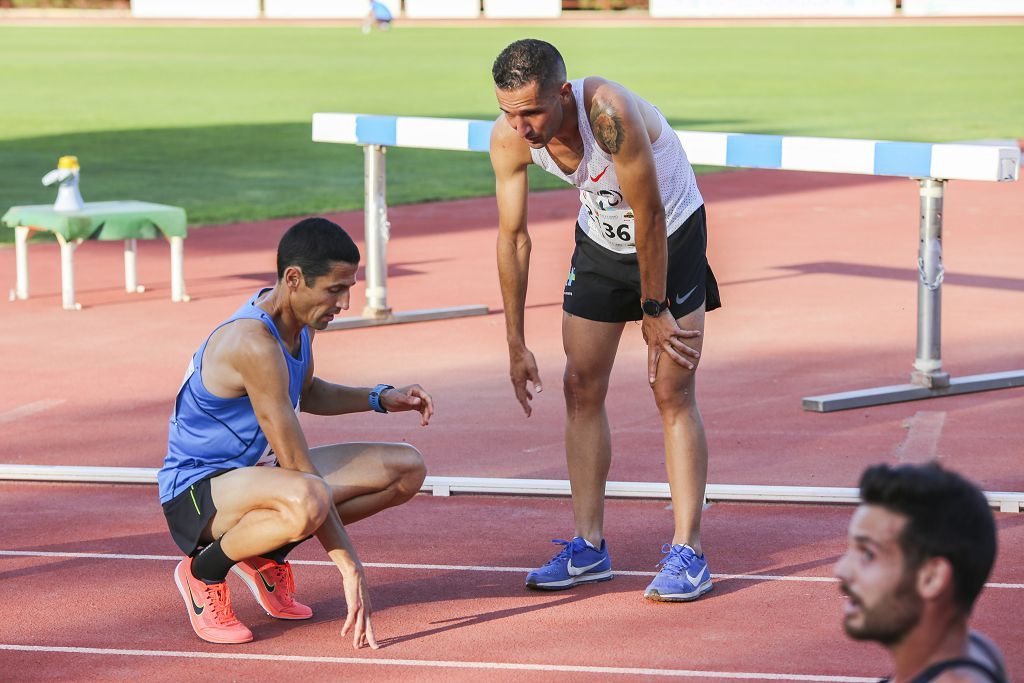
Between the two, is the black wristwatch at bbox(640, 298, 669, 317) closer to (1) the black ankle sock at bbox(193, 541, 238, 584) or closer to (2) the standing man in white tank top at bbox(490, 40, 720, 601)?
(2) the standing man in white tank top at bbox(490, 40, 720, 601)

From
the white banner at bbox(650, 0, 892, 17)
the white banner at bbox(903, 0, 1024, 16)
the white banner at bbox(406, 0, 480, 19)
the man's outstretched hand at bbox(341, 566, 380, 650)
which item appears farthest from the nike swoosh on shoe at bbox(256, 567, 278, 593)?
the white banner at bbox(406, 0, 480, 19)

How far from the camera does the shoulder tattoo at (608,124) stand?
4738 mm

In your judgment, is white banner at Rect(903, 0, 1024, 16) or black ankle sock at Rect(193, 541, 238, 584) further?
white banner at Rect(903, 0, 1024, 16)

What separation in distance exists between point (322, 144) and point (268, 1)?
43.4 metres

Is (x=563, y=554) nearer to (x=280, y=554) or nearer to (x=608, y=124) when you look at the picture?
(x=280, y=554)

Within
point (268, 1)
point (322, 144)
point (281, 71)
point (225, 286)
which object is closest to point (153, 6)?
point (268, 1)

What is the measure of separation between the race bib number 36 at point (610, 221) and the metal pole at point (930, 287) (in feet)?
10.6

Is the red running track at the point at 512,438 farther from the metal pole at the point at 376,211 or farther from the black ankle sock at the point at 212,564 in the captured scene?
the metal pole at the point at 376,211

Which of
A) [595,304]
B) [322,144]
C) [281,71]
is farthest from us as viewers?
[281,71]

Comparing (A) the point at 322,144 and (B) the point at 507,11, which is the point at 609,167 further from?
(B) the point at 507,11

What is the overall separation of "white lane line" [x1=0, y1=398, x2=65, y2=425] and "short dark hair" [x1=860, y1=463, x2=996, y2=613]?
251 inches

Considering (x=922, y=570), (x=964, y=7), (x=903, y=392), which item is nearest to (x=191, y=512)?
(x=922, y=570)

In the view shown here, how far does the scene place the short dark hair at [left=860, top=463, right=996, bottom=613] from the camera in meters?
2.45

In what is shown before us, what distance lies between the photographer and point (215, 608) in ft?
16.0
